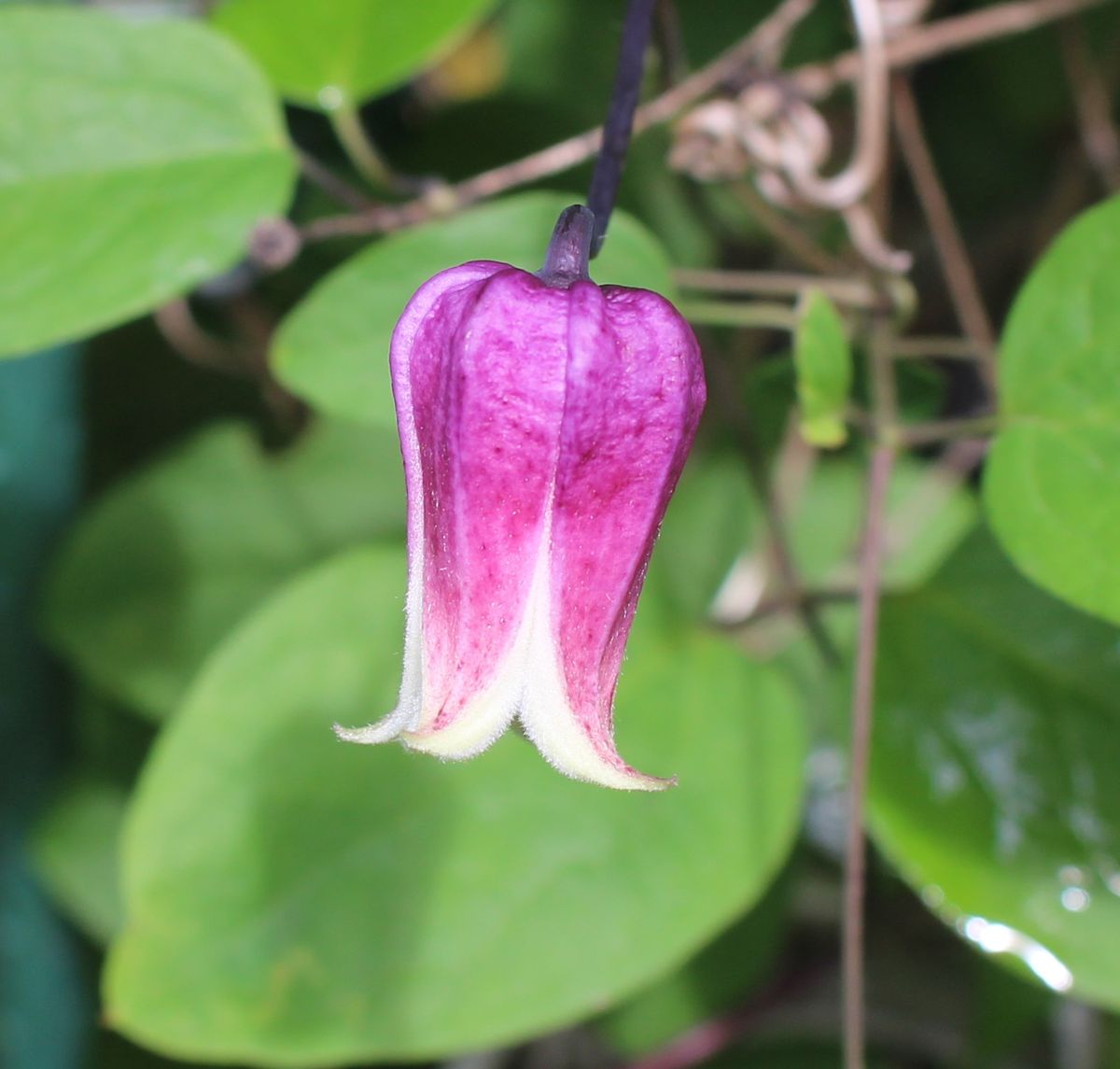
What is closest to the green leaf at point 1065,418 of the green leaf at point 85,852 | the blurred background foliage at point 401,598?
the blurred background foliage at point 401,598

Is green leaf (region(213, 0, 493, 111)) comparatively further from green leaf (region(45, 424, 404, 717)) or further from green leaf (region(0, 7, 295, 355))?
green leaf (region(45, 424, 404, 717))

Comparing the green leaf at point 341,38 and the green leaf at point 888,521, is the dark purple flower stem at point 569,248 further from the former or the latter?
the green leaf at point 888,521

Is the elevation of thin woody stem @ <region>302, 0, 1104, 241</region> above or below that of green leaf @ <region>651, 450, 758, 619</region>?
above

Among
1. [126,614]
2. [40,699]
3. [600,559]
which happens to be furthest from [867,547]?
[40,699]

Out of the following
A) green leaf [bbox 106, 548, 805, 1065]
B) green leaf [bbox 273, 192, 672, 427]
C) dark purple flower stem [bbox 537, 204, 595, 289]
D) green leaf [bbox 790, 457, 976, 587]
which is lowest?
green leaf [bbox 790, 457, 976, 587]

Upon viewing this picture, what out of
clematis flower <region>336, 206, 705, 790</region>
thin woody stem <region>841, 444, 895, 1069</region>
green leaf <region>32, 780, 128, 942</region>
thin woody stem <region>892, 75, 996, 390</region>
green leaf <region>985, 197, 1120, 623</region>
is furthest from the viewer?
green leaf <region>32, 780, 128, 942</region>

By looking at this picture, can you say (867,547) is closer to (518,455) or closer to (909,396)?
(909,396)

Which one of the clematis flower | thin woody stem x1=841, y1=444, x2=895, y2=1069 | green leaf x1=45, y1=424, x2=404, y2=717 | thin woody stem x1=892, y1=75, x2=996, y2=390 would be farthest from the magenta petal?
green leaf x1=45, y1=424, x2=404, y2=717

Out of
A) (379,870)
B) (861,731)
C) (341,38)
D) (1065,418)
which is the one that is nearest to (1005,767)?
(861,731)
